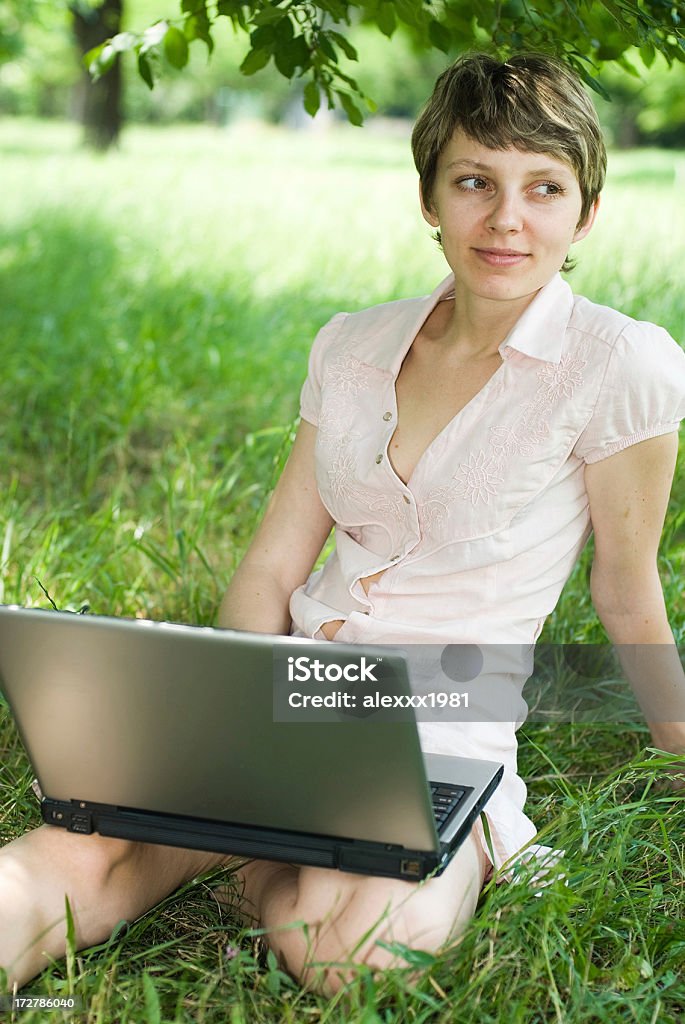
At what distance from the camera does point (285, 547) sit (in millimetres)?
2346

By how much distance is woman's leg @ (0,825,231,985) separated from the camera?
175 centimetres

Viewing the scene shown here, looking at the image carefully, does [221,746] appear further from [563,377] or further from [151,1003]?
[563,377]

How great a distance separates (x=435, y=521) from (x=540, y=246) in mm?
501

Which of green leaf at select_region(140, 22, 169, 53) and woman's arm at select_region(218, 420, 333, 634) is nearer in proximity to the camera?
woman's arm at select_region(218, 420, 333, 634)

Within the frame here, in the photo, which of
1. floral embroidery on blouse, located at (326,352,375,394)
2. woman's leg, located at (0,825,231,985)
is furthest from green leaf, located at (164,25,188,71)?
woman's leg, located at (0,825,231,985)

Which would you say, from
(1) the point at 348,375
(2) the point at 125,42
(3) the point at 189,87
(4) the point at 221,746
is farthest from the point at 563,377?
A: (3) the point at 189,87

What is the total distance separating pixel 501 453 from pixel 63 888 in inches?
39.2

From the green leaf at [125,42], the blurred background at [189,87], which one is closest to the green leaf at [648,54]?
the blurred background at [189,87]

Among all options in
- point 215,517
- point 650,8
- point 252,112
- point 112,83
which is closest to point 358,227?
point 215,517

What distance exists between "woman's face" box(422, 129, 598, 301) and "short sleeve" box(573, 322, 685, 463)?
0.65 feet

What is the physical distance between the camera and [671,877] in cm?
212

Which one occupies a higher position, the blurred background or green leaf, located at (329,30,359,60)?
green leaf, located at (329,30,359,60)

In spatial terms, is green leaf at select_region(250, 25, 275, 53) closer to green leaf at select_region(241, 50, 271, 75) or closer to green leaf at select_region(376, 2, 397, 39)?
green leaf at select_region(241, 50, 271, 75)

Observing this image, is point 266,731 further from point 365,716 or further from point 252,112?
point 252,112
